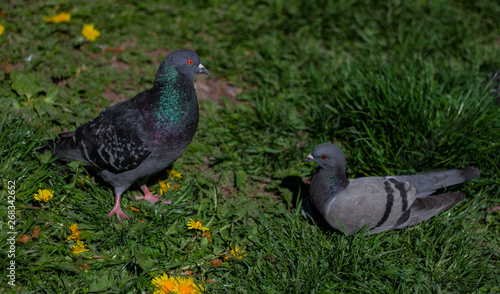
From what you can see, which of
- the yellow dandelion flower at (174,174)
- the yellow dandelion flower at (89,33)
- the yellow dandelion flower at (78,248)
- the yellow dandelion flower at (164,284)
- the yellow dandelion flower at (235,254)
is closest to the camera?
the yellow dandelion flower at (164,284)

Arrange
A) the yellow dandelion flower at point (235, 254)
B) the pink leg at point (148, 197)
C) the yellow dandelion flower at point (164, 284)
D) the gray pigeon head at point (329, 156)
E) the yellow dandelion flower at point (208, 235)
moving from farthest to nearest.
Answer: the pink leg at point (148, 197)
the gray pigeon head at point (329, 156)
the yellow dandelion flower at point (208, 235)
the yellow dandelion flower at point (235, 254)
the yellow dandelion flower at point (164, 284)

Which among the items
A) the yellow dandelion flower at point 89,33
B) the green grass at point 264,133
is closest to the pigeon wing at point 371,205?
the green grass at point 264,133

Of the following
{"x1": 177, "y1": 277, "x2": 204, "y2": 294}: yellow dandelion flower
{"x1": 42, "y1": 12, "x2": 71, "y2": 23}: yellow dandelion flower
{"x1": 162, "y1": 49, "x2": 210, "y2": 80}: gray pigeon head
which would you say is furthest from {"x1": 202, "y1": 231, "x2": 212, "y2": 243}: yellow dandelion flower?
{"x1": 42, "y1": 12, "x2": 71, "y2": 23}: yellow dandelion flower

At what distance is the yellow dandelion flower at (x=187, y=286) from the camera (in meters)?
3.08

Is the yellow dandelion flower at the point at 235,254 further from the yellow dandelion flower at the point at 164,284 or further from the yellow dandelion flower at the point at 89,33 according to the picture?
the yellow dandelion flower at the point at 89,33

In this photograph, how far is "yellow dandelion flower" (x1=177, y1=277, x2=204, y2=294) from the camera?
10.1ft

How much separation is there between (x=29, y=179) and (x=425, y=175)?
3.56 meters

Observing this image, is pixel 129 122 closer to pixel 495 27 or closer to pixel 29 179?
pixel 29 179

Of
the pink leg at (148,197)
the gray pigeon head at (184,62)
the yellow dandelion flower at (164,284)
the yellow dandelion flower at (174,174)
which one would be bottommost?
the yellow dandelion flower at (164,284)

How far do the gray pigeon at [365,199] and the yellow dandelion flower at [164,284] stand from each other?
1.39 metres

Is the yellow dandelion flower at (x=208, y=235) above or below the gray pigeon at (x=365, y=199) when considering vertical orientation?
below

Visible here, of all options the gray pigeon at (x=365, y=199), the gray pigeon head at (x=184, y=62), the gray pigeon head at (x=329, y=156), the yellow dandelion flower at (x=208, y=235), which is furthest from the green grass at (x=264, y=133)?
the gray pigeon head at (x=184, y=62)

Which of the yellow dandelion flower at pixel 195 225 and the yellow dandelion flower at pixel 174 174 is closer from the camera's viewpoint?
the yellow dandelion flower at pixel 195 225

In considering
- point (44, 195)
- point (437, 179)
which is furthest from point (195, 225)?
point (437, 179)
